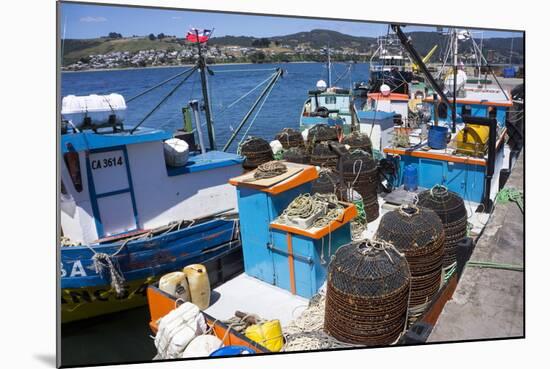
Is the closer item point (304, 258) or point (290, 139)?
point (304, 258)

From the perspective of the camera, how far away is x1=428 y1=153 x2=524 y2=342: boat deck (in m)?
4.34

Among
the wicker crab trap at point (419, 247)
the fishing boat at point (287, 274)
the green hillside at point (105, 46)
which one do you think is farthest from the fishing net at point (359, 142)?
the green hillside at point (105, 46)

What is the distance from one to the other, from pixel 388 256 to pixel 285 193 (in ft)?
5.19

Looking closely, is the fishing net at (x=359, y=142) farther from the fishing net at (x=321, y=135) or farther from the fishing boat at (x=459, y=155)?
the fishing net at (x=321, y=135)

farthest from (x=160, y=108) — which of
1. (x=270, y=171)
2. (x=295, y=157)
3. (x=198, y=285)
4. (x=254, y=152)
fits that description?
(x=198, y=285)

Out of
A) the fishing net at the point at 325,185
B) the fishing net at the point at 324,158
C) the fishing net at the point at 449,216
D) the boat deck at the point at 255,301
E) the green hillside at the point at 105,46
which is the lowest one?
the boat deck at the point at 255,301

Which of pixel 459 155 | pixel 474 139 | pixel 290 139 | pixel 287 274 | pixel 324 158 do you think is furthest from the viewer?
pixel 290 139

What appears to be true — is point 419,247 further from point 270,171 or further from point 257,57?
point 257,57

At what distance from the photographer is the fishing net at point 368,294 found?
13.2 feet

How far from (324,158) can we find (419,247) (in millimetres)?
4309

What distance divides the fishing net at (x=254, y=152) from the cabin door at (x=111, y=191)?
368 cm

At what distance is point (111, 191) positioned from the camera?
5609 mm

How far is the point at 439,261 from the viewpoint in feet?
16.5

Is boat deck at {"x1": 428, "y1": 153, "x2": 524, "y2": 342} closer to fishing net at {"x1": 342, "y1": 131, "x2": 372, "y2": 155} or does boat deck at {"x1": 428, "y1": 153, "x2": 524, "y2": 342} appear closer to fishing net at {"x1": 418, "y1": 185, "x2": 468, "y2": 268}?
fishing net at {"x1": 418, "y1": 185, "x2": 468, "y2": 268}
